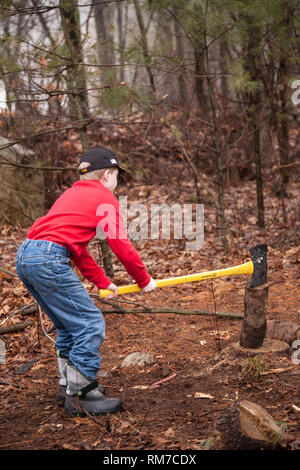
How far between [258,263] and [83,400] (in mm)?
1739

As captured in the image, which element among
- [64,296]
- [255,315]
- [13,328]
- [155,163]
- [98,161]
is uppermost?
[155,163]

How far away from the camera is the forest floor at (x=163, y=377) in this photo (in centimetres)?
312

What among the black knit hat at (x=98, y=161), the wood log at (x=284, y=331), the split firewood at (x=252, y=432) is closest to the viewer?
the split firewood at (x=252, y=432)

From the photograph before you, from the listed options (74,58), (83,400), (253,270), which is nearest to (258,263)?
(253,270)

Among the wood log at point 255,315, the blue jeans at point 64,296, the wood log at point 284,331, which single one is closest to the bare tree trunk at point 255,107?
the wood log at point 284,331

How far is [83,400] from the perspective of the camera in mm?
3525

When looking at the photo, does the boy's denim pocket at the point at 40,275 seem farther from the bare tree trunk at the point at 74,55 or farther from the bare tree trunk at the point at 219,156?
the bare tree trunk at the point at 219,156

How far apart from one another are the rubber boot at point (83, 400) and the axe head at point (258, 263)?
147 cm

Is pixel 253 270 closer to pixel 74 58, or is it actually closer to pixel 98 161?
pixel 98 161

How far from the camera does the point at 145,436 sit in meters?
3.08

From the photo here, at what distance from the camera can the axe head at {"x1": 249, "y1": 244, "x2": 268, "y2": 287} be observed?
13.0 feet

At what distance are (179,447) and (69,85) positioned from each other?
15.5 feet

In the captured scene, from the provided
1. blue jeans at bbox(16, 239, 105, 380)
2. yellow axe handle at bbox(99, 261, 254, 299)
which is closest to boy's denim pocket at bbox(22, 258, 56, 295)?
blue jeans at bbox(16, 239, 105, 380)
